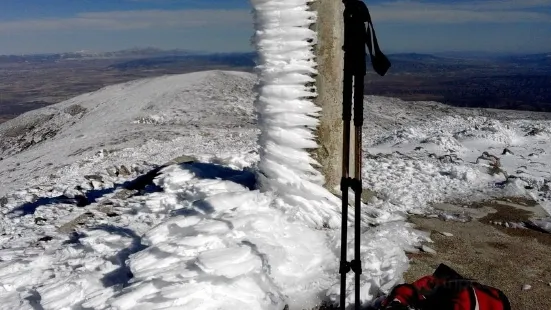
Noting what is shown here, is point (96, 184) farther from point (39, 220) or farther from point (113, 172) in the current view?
point (39, 220)

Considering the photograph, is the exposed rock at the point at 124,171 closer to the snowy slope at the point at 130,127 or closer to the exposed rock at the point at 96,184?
the exposed rock at the point at 96,184

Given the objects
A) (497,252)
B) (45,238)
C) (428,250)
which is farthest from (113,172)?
(497,252)

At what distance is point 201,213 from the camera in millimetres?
5375

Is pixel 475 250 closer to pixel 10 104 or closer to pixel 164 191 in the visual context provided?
pixel 164 191

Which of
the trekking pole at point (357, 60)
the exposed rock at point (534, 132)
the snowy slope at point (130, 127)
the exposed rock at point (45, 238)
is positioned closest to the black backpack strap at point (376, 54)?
the trekking pole at point (357, 60)

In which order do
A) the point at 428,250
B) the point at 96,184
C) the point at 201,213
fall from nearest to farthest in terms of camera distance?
1. the point at 201,213
2. the point at 428,250
3. the point at 96,184

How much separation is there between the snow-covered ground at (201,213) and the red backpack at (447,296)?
2.26ft

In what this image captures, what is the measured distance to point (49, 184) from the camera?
34.6ft

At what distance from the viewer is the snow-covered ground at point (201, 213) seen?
436 cm

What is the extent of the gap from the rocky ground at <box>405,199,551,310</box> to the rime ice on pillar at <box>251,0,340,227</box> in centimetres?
144

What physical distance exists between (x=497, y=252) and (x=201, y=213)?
12.0ft

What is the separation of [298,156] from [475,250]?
2.52 metres

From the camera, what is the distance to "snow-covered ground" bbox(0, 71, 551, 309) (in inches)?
171

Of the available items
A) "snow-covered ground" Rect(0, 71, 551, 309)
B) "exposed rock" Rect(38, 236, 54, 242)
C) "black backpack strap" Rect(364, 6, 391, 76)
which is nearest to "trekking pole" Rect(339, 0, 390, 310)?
"black backpack strap" Rect(364, 6, 391, 76)
